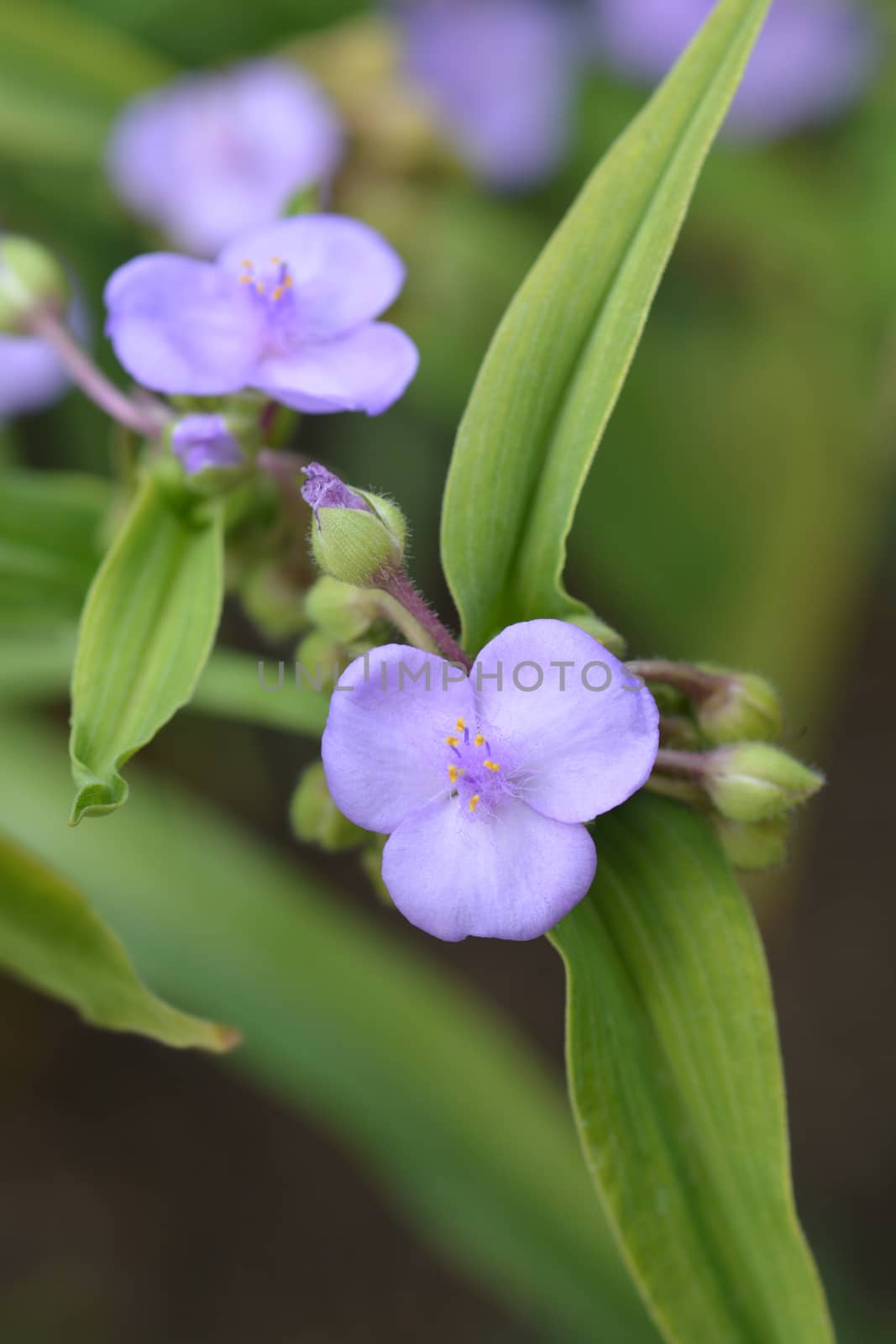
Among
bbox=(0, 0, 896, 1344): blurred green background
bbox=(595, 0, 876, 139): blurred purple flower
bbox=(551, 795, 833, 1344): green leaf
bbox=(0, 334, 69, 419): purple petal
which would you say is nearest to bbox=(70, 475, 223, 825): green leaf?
bbox=(551, 795, 833, 1344): green leaf

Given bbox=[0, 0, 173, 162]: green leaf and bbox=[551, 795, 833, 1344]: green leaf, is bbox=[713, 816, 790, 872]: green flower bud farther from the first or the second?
bbox=[0, 0, 173, 162]: green leaf

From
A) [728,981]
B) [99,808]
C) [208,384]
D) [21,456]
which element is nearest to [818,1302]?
[728,981]

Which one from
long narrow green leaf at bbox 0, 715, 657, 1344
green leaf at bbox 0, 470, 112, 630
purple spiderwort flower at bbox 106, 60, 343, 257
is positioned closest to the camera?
green leaf at bbox 0, 470, 112, 630

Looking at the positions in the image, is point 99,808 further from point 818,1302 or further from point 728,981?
point 818,1302

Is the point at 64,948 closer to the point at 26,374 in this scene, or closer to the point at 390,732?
the point at 390,732

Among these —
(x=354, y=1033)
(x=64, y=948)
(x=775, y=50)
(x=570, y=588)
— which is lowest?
(x=354, y=1033)

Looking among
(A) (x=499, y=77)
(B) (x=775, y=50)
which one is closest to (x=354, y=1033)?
(A) (x=499, y=77)
